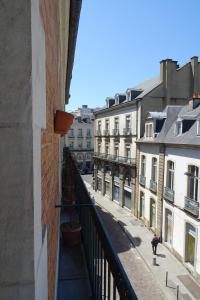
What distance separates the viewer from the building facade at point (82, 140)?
56.4m

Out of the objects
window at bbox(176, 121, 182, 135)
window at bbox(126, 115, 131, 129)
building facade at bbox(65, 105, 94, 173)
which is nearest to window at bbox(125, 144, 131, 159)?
window at bbox(126, 115, 131, 129)

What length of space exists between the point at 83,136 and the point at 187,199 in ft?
142

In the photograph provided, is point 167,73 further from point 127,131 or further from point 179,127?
point 179,127

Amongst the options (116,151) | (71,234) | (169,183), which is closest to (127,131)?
(116,151)

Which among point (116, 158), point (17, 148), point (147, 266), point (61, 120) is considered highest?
point (61, 120)

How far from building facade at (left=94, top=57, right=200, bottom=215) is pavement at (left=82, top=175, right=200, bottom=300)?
4700 millimetres

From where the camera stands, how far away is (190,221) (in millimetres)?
14852

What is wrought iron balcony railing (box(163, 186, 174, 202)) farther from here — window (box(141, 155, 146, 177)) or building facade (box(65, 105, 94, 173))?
building facade (box(65, 105, 94, 173))

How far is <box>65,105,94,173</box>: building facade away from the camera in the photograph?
5638 cm

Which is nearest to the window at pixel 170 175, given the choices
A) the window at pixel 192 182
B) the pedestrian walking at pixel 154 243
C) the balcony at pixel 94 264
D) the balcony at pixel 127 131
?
the window at pixel 192 182

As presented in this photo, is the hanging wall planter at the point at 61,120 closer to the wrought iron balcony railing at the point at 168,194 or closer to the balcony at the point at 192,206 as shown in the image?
the balcony at the point at 192,206

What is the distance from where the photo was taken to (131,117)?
26.1 metres

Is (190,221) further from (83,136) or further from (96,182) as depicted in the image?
(83,136)

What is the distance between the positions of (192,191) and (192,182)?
526mm
